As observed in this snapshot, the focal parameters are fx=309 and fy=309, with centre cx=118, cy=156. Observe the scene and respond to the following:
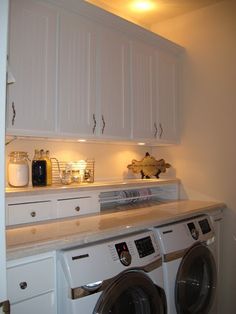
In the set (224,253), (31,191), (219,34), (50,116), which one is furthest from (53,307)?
(219,34)

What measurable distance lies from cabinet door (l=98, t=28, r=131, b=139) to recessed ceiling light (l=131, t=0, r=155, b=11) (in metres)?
0.47

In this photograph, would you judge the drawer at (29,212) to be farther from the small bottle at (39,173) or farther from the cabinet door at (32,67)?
the cabinet door at (32,67)

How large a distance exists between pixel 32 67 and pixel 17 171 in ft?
2.16

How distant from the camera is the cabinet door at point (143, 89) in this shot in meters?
2.56

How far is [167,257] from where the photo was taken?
1.94 meters

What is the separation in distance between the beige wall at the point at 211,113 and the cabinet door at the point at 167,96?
0.35 feet

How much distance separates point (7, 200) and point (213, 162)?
184 cm

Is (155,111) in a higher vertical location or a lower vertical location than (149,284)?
higher

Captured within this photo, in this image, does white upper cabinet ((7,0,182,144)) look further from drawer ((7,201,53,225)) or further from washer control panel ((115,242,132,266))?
washer control panel ((115,242,132,266))

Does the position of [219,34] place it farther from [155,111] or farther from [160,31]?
[155,111]

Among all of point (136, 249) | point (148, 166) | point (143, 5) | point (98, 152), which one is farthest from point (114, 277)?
point (143, 5)

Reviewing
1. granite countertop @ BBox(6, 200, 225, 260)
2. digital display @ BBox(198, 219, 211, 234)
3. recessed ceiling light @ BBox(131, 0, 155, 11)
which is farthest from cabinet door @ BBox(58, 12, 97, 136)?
digital display @ BBox(198, 219, 211, 234)

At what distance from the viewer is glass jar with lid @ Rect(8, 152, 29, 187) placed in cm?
199

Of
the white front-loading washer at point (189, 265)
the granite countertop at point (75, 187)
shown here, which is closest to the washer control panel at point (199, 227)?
the white front-loading washer at point (189, 265)
